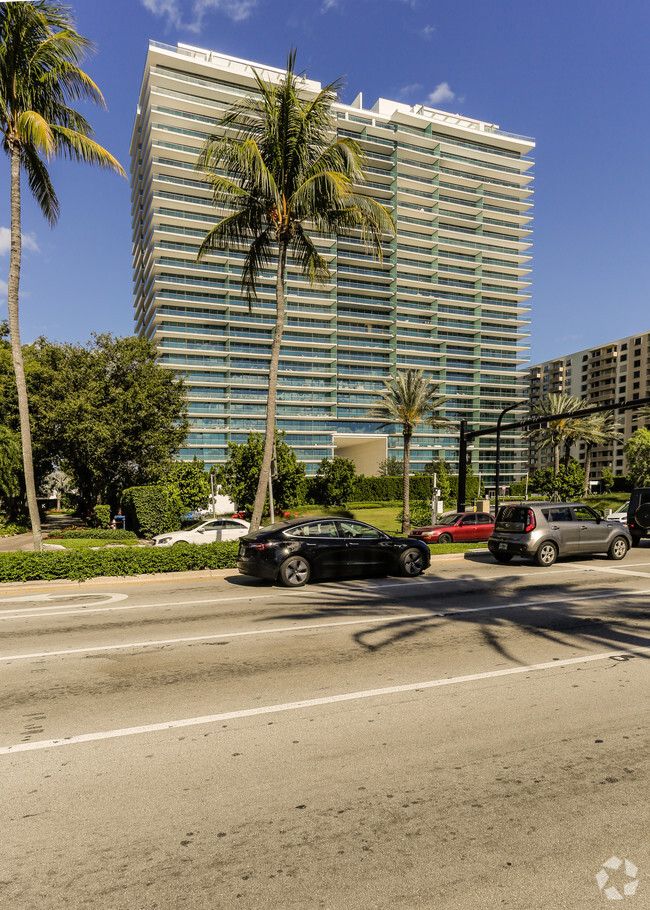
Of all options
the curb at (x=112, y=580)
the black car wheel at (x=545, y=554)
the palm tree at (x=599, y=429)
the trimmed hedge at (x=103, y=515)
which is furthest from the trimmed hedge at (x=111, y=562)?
the palm tree at (x=599, y=429)

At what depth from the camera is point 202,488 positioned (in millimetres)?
30078

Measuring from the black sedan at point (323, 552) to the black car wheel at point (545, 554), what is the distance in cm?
340

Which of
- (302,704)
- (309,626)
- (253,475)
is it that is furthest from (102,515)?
(302,704)

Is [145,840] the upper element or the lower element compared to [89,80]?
lower

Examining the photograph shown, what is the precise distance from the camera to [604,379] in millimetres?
140250

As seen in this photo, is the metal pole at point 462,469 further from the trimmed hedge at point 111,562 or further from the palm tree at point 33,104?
the palm tree at point 33,104

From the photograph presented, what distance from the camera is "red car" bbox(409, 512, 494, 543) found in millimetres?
22953

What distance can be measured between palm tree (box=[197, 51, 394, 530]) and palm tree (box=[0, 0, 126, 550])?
10.2 feet

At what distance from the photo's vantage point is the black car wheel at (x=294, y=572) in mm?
11336

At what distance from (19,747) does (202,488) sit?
26.1m

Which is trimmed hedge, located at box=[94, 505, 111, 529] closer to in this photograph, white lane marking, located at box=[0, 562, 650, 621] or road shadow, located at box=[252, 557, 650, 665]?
white lane marking, located at box=[0, 562, 650, 621]

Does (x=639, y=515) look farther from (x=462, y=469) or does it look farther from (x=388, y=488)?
(x=388, y=488)

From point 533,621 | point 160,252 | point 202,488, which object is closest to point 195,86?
point 160,252

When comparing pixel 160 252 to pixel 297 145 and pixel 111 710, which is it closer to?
pixel 297 145
